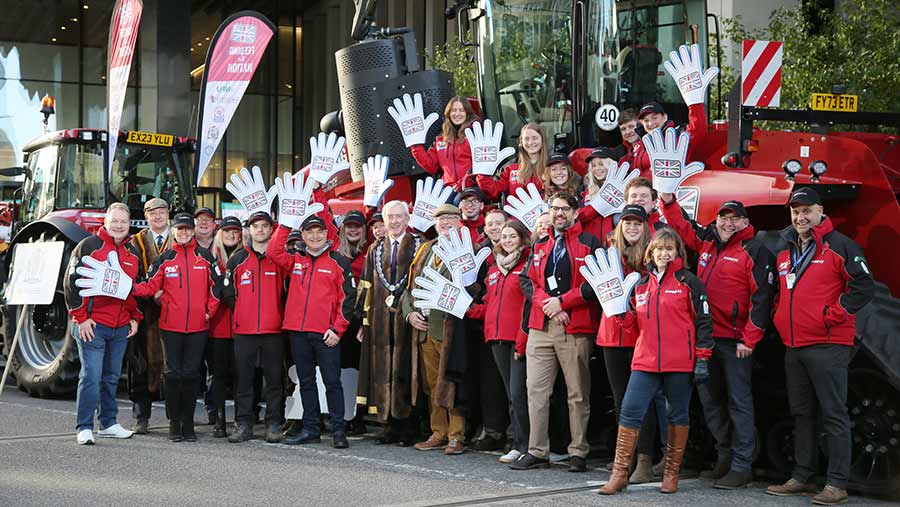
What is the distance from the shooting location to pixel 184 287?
31.4 ft

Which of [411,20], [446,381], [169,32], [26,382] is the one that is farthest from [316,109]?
[446,381]

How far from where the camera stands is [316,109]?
3741cm

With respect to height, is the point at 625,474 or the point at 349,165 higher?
the point at 349,165

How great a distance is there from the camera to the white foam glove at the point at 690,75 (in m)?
8.72

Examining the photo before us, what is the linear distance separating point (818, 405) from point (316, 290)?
12.8ft

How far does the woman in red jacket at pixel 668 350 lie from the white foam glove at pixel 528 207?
A: 1.35 m

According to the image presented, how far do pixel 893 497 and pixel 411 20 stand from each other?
26.0m

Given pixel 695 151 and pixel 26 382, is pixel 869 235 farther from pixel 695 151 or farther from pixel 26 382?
pixel 26 382

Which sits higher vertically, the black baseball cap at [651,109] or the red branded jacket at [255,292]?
the black baseball cap at [651,109]

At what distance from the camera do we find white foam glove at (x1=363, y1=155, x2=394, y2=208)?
10523 millimetres

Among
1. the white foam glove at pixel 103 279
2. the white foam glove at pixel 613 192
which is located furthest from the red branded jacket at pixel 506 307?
the white foam glove at pixel 103 279

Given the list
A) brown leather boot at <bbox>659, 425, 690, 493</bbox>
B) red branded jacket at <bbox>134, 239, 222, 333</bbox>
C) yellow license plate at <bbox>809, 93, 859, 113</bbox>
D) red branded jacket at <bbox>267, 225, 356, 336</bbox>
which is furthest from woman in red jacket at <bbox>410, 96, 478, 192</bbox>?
brown leather boot at <bbox>659, 425, 690, 493</bbox>

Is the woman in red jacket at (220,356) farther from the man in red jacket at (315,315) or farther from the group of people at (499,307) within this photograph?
the man in red jacket at (315,315)

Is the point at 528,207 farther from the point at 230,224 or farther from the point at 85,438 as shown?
the point at 85,438
